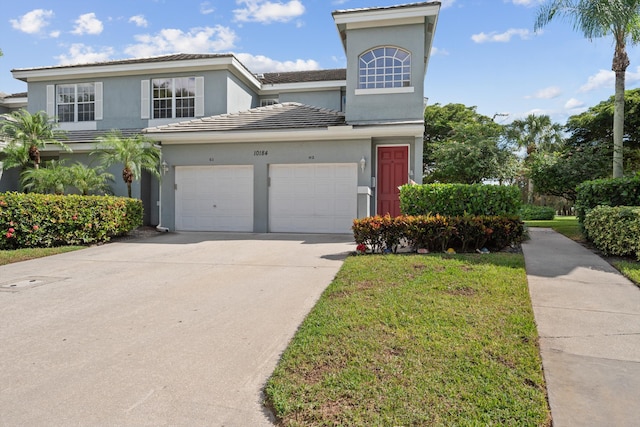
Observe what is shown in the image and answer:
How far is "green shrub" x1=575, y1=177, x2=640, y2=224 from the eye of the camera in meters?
9.03

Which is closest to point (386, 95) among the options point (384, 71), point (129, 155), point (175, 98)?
point (384, 71)

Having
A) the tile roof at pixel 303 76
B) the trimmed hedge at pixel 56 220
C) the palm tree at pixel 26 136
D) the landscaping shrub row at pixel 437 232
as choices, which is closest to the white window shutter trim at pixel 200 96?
the tile roof at pixel 303 76

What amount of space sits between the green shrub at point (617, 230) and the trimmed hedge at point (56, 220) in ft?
40.1

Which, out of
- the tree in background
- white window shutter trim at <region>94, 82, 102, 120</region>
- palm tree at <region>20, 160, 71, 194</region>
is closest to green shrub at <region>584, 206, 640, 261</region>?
the tree in background

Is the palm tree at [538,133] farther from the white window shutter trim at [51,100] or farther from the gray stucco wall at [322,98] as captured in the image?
the white window shutter trim at [51,100]

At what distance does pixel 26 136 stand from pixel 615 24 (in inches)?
750

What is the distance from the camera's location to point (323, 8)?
1308cm

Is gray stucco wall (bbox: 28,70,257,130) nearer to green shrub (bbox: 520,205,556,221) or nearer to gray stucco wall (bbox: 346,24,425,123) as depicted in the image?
gray stucco wall (bbox: 346,24,425,123)

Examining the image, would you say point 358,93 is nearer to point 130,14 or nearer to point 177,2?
point 177,2

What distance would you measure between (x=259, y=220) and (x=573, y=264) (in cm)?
917

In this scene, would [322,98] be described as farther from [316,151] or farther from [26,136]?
[26,136]

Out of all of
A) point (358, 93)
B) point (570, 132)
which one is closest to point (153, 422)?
point (358, 93)

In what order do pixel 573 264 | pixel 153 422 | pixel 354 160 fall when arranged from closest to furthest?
pixel 153 422 < pixel 573 264 < pixel 354 160

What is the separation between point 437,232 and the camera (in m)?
8.21
